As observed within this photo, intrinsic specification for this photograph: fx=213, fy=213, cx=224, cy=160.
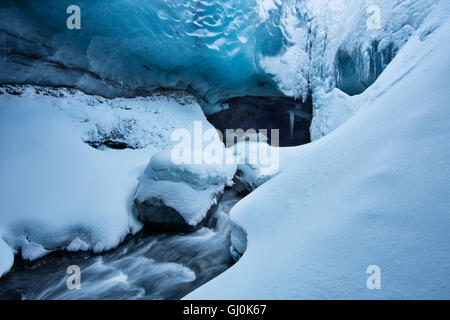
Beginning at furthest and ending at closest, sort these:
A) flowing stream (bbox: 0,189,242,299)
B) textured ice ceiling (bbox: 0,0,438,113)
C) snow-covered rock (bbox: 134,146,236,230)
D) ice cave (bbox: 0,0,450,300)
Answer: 1. textured ice ceiling (bbox: 0,0,438,113)
2. snow-covered rock (bbox: 134,146,236,230)
3. flowing stream (bbox: 0,189,242,299)
4. ice cave (bbox: 0,0,450,300)

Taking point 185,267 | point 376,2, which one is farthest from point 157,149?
point 376,2

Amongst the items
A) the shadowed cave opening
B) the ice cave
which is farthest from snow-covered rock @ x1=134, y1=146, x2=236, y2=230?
the shadowed cave opening

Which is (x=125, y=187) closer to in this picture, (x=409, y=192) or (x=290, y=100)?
(x=409, y=192)

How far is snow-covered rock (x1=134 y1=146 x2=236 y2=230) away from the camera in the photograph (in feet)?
9.18

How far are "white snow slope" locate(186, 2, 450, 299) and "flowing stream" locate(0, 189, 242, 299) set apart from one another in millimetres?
952

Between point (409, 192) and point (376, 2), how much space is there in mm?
4183

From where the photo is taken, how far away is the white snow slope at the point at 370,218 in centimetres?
77

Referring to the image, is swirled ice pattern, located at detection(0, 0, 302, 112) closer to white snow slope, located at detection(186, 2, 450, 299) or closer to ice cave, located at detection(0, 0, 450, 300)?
ice cave, located at detection(0, 0, 450, 300)

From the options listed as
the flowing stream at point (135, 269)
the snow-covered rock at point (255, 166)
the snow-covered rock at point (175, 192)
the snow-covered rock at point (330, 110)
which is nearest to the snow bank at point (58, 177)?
the flowing stream at point (135, 269)

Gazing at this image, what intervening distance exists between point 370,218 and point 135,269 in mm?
2240

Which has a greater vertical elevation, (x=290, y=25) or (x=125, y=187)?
(x=290, y=25)

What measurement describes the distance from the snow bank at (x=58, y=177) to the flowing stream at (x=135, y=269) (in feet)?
0.43

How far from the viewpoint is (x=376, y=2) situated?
3.56m

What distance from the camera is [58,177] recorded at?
2.64 meters
